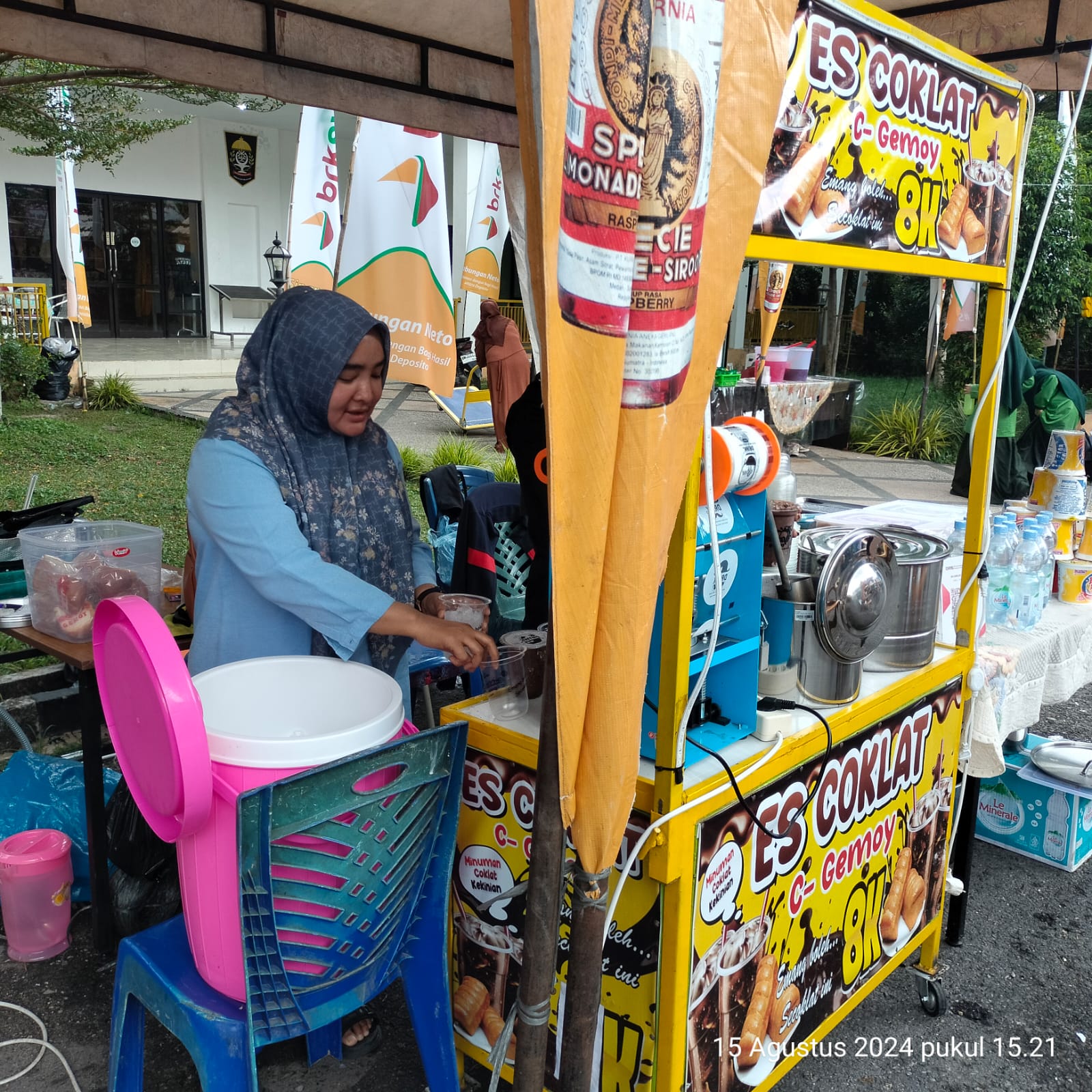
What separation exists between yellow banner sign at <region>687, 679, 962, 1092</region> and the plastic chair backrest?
1.65ft

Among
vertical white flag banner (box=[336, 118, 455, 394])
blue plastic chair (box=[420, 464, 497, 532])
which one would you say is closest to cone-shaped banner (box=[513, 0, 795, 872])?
vertical white flag banner (box=[336, 118, 455, 394])

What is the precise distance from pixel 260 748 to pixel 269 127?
19.1m

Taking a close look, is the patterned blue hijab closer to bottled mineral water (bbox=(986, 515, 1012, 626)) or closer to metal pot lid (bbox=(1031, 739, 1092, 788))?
bottled mineral water (bbox=(986, 515, 1012, 626))

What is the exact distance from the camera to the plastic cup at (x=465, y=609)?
2.32 m

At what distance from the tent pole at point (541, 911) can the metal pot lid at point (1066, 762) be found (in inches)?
98.3

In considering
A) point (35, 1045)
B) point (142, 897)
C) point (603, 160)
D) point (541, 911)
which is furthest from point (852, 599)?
point (35, 1045)

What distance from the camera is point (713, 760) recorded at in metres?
1.82

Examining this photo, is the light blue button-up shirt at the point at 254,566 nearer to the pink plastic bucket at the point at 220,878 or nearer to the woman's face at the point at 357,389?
the woman's face at the point at 357,389

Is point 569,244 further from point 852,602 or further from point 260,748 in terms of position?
point 852,602

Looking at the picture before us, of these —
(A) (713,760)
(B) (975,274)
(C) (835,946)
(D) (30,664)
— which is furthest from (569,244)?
Answer: (D) (30,664)

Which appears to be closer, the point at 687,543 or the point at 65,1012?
the point at 687,543

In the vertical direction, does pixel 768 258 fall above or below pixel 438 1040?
above

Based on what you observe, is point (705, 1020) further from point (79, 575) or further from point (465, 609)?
point (79, 575)

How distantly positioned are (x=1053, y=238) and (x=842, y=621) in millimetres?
12731
